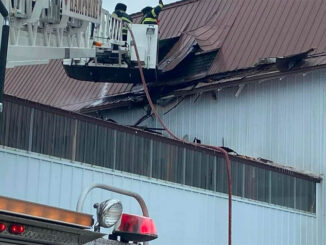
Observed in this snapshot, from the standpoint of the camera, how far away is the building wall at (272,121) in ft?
60.7

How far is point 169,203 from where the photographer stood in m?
14.5

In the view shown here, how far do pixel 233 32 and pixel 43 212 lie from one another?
16.5 meters

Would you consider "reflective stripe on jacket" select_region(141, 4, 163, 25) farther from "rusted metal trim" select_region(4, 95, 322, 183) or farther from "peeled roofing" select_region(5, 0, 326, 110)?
"rusted metal trim" select_region(4, 95, 322, 183)

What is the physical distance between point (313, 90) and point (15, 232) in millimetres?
14769

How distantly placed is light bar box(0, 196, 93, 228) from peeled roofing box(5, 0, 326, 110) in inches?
547

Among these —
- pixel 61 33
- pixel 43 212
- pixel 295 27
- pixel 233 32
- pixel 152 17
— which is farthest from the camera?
pixel 233 32

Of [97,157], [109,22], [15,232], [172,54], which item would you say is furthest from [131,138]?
[15,232]

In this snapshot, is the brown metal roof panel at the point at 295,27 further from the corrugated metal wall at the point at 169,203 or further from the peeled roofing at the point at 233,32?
the corrugated metal wall at the point at 169,203

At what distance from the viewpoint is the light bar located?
4.50 meters

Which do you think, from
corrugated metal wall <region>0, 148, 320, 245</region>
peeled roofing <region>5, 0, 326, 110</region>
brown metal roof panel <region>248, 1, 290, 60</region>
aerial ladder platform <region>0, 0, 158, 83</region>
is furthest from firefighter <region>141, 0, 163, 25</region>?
corrugated metal wall <region>0, 148, 320, 245</region>

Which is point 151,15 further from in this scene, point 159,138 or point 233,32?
point 159,138

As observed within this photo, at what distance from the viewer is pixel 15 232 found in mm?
4672

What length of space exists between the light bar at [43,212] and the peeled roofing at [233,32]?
1390 cm

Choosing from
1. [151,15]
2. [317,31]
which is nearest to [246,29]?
[317,31]
